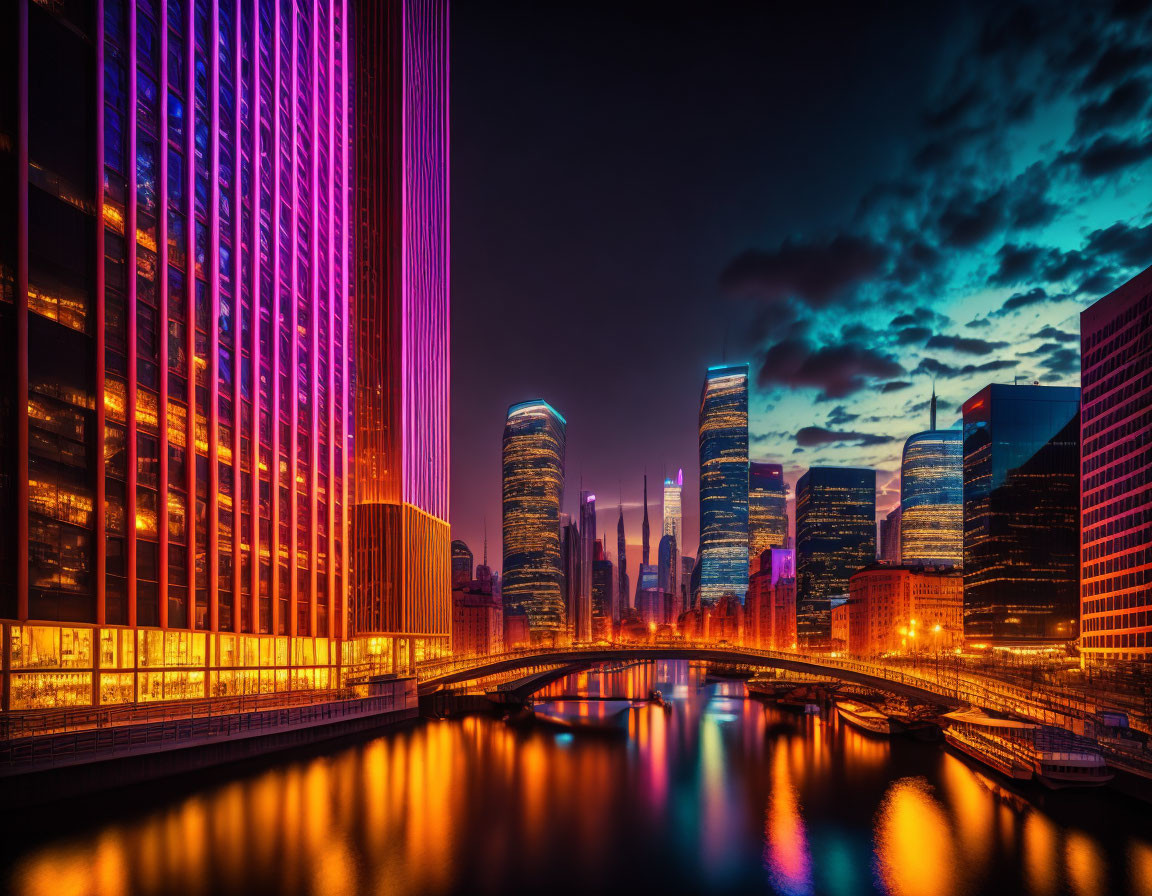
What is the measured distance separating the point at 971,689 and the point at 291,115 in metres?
93.5

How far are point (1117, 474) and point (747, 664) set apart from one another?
5792 centimetres

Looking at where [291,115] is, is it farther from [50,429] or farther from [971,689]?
[971,689]

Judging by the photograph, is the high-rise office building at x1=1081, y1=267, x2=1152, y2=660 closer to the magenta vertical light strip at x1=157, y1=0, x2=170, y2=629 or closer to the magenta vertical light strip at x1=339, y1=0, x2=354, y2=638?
the magenta vertical light strip at x1=339, y1=0, x2=354, y2=638

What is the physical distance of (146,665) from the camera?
2576 inches

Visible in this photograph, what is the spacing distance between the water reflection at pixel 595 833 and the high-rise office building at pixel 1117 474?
54.3m

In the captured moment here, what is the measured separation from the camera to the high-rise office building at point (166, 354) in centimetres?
5275

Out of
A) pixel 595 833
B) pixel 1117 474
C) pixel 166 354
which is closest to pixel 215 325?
pixel 166 354

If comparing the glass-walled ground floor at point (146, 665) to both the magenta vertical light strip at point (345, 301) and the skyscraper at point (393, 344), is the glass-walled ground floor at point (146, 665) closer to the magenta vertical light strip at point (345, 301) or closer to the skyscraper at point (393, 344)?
the magenta vertical light strip at point (345, 301)

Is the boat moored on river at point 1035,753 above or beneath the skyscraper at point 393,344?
beneath

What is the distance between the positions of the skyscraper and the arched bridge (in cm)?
880

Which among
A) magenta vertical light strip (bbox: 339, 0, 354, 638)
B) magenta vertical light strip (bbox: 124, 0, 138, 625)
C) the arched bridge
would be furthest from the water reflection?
magenta vertical light strip (bbox: 339, 0, 354, 638)

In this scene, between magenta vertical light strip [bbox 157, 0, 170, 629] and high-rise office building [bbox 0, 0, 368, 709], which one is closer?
high-rise office building [bbox 0, 0, 368, 709]

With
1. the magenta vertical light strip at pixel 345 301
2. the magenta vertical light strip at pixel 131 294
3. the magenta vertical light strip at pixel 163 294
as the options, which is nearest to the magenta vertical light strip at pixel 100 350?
the magenta vertical light strip at pixel 131 294

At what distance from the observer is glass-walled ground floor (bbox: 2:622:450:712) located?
55344 millimetres
